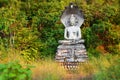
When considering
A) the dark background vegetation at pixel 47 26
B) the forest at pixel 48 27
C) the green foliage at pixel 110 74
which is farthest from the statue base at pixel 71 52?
the green foliage at pixel 110 74

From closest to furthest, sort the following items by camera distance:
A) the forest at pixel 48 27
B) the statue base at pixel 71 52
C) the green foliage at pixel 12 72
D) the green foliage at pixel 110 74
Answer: the green foliage at pixel 12 72 → the green foliage at pixel 110 74 → the statue base at pixel 71 52 → the forest at pixel 48 27

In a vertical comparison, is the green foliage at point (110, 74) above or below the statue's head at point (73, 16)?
below

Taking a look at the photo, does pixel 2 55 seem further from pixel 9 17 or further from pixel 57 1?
pixel 57 1

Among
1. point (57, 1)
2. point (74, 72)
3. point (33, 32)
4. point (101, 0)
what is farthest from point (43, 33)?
point (74, 72)

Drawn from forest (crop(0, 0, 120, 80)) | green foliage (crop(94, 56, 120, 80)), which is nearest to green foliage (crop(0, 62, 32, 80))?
green foliage (crop(94, 56, 120, 80))

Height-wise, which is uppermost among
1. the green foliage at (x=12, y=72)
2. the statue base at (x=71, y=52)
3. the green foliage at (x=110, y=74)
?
the green foliage at (x=12, y=72)

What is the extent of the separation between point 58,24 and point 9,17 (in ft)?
5.39

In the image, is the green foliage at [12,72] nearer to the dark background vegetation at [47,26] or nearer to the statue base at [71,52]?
the statue base at [71,52]

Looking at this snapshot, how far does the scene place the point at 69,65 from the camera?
8.99m

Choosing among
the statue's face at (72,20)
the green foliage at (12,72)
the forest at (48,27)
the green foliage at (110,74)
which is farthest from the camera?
the forest at (48,27)

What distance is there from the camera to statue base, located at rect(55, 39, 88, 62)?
920 centimetres

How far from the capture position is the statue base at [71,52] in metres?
9.20

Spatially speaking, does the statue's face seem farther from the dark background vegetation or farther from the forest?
the dark background vegetation

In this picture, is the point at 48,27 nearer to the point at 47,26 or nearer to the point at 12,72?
the point at 47,26
